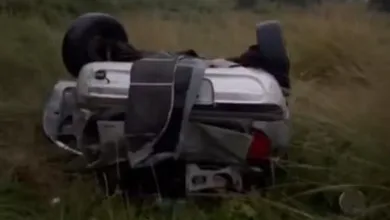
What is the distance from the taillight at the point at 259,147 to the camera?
12.5 feet

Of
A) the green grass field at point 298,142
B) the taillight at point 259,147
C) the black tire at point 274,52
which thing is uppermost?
the black tire at point 274,52

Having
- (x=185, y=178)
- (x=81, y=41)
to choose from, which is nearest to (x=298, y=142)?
(x=185, y=178)

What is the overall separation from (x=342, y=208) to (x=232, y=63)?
99 centimetres

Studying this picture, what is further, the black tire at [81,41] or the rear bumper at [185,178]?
the black tire at [81,41]

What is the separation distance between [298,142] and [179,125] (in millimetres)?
839

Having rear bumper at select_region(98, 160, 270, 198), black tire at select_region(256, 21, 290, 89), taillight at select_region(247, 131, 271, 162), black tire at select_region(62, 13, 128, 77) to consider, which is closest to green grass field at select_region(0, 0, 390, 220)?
rear bumper at select_region(98, 160, 270, 198)

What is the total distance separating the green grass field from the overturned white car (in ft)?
0.43

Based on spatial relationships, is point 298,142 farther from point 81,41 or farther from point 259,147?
point 81,41

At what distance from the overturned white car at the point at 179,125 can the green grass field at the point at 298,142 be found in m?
0.13

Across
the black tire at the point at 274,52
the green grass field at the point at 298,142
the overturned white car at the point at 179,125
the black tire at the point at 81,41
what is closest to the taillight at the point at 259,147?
the overturned white car at the point at 179,125

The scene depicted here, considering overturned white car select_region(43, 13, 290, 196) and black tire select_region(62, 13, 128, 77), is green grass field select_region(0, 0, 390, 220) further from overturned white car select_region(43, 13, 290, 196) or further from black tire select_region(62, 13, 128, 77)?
black tire select_region(62, 13, 128, 77)

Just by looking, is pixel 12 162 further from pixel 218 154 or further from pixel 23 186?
pixel 218 154

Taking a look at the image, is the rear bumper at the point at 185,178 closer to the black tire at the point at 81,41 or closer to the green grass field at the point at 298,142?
the green grass field at the point at 298,142

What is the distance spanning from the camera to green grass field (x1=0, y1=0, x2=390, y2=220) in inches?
148
